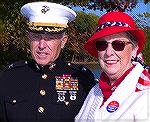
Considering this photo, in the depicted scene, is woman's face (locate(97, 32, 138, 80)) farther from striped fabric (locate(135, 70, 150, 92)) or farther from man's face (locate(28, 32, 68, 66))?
man's face (locate(28, 32, 68, 66))

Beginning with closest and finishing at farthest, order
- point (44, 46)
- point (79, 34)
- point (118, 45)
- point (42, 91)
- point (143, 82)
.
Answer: point (143, 82) < point (118, 45) < point (44, 46) < point (42, 91) < point (79, 34)

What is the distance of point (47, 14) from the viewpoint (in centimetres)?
382

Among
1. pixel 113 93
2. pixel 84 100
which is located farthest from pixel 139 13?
pixel 113 93

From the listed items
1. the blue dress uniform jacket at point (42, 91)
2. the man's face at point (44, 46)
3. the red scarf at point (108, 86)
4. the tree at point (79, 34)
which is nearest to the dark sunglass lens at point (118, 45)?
the red scarf at point (108, 86)

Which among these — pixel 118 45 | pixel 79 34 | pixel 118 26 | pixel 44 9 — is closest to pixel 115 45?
pixel 118 45

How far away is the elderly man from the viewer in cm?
367

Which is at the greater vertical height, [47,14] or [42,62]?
[47,14]

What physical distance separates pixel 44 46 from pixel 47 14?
14.2 inches

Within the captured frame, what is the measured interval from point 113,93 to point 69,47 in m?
4.65

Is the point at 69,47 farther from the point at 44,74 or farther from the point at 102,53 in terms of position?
the point at 102,53

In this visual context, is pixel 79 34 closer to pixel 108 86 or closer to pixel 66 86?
pixel 66 86

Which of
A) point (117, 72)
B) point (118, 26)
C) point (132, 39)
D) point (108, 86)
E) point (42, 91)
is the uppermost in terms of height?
point (118, 26)

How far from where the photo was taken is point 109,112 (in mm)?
3072

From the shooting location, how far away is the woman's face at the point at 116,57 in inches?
125
